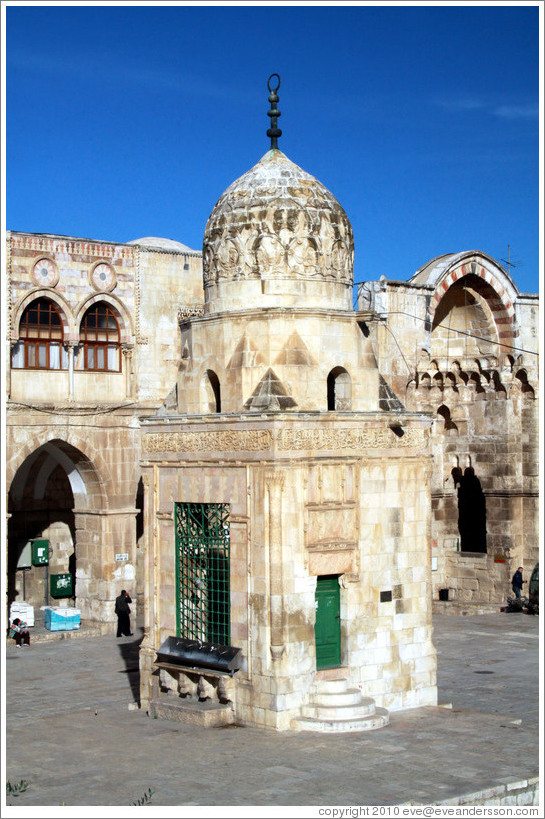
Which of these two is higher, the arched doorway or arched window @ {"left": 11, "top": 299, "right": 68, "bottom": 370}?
arched window @ {"left": 11, "top": 299, "right": 68, "bottom": 370}

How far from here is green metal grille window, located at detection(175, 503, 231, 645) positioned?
1633 centimetres

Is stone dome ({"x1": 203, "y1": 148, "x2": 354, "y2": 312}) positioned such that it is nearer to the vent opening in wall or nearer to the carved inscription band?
the carved inscription band

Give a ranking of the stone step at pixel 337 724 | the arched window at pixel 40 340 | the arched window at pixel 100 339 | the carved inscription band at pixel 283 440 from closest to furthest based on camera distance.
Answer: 1. the stone step at pixel 337 724
2. the carved inscription band at pixel 283 440
3. the arched window at pixel 40 340
4. the arched window at pixel 100 339

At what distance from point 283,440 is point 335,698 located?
3.46 m

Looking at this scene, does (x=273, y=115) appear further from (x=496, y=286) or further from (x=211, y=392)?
(x=496, y=286)

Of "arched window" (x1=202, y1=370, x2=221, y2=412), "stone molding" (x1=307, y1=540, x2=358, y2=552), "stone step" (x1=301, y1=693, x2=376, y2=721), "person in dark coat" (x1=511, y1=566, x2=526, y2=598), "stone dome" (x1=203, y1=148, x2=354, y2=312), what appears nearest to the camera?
"stone step" (x1=301, y1=693, x2=376, y2=721)

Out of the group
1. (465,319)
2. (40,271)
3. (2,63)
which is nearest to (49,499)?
(40,271)

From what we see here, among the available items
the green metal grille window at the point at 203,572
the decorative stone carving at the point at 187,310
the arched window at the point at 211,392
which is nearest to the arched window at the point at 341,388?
the arched window at the point at 211,392

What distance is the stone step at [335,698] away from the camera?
1548 cm

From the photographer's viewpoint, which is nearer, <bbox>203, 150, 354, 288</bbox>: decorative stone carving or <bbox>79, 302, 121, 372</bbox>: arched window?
<bbox>203, 150, 354, 288</bbox>: decorative stone carving

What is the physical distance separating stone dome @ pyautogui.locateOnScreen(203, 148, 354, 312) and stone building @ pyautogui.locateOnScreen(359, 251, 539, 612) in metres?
12.0

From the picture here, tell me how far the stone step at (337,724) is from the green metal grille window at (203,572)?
1642 mm

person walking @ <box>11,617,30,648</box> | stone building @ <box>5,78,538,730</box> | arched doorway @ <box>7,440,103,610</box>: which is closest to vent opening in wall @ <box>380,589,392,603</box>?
stone building @ <box>5,78,538,730</box>

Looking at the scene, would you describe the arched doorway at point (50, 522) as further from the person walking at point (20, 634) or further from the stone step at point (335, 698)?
the stone step at point (335, 698)
